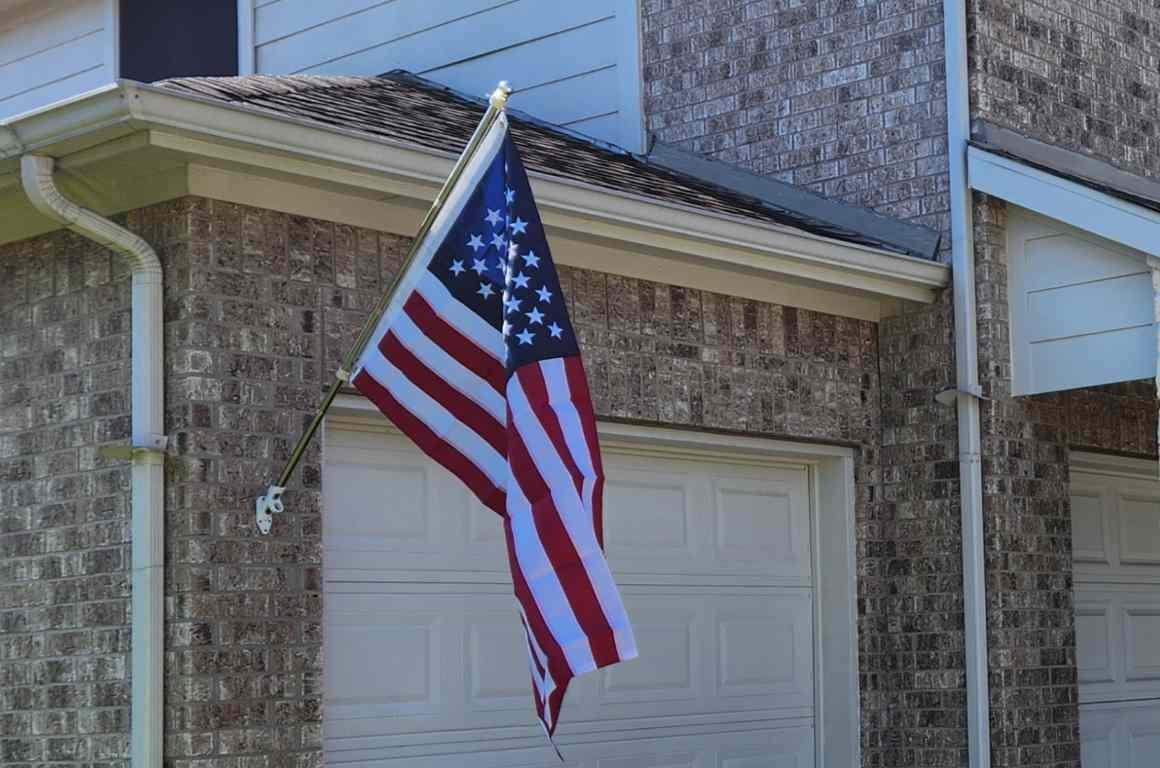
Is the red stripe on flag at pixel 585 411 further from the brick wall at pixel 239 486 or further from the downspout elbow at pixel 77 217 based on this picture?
the downspout elbow at pixel 77 217

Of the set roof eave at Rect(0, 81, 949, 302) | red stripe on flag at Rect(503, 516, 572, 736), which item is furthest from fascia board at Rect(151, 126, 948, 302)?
red stripe on flag at Rect(503, 516, 572, 736)

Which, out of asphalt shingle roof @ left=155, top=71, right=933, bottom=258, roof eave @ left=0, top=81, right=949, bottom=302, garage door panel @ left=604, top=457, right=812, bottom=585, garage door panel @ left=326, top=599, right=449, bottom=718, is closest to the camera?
roof eave @ left=0, top=81, right=949, bottom=302

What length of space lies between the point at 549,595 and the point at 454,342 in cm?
92

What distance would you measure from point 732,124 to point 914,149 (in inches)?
46.1

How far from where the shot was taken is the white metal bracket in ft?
21.5

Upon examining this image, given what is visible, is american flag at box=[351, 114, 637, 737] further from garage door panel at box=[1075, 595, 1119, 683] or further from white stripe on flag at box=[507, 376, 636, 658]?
garage door panel at box=[1075, 595, 1119, 683]

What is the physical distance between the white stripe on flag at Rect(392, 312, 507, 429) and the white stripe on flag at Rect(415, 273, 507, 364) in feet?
0.28

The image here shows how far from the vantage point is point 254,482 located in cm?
670

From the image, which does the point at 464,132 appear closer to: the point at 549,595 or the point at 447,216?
the point at 447,216

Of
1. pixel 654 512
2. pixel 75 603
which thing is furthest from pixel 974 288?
pixel 75 603

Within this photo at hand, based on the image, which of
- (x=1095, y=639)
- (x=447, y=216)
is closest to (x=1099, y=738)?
A: (x=1095, y=639)

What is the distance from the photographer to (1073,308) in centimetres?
876

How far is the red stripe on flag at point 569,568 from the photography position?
5363 millimetres

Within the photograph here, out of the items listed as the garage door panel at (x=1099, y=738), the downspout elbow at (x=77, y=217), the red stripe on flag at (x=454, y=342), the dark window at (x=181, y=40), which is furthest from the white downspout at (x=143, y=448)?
the dark window at (x=181, y=40)
